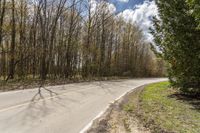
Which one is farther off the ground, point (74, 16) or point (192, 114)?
point (74, 16)

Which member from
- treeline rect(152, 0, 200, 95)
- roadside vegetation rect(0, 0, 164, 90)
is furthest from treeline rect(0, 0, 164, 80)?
treeline rect(152, 0, 200, 95)

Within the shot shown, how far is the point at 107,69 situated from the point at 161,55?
40651mm

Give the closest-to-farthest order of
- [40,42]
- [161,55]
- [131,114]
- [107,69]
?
1. [131,114]
2. [161,55]
3. [40,42]
4. [107,69]

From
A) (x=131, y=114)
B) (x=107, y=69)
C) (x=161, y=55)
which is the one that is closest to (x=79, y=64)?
(x=107, y=69)

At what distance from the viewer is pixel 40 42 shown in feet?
124

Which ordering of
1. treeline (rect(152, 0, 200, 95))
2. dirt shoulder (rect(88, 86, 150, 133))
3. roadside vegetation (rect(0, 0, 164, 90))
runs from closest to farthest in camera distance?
dirt shoulder (rect(88, 86, 150, 133)), treeline (rect(152, 0, 200, 95)), roadside vegetation (rect(0, 0, 164, 90))

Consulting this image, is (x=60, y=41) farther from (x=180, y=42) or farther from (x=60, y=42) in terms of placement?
(x=180, y=42)

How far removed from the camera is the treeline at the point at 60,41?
32.6 metres

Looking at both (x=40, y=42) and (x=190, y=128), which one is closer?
(x=190, y=128)

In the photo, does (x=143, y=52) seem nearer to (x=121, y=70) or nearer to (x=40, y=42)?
(x=121, y=70)

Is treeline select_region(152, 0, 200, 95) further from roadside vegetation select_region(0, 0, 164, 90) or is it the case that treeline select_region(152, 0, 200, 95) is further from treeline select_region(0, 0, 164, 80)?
treeline select_region(0, 0, 164, 80)

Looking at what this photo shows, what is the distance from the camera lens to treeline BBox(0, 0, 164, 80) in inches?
1284

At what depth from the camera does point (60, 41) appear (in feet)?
147

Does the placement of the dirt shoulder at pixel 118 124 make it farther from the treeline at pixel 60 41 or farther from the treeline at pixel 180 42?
the treeline at pixel 60 41
